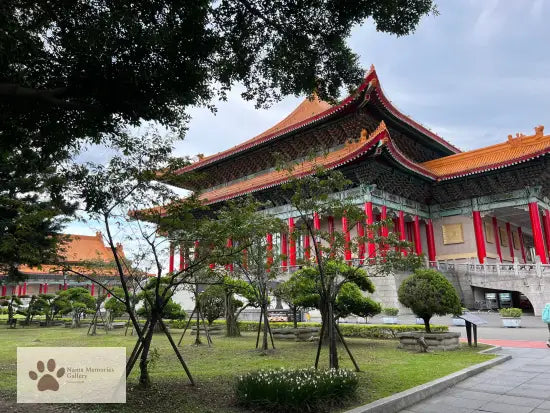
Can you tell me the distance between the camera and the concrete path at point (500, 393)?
5461 millimetres

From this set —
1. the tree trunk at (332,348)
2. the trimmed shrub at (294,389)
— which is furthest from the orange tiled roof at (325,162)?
the trimmed shrub at (294,389)

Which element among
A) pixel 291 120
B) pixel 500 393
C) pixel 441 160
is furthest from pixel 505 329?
pixel 291 120

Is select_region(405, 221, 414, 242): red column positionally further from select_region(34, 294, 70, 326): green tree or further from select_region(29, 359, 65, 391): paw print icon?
select_region(29, 359, 65, 391): paw print icon

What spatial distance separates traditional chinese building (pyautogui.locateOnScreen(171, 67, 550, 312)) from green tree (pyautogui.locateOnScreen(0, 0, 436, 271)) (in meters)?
14.7

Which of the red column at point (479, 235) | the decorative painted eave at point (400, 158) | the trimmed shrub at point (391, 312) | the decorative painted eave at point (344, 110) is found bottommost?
the trimmed shrub at point (391, 312)

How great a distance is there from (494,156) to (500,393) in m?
23.2

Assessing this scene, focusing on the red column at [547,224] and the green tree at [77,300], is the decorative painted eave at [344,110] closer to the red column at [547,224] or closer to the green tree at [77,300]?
the red column at [547,224]

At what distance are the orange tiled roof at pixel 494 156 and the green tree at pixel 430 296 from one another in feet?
50.2

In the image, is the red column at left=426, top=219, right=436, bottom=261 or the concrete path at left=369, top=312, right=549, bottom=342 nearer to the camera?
the concrete path at left=369, top=312, right=549, bottom=342

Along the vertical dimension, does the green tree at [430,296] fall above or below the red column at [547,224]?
below
